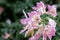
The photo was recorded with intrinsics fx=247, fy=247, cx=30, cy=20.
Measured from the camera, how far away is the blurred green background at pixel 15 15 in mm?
2094

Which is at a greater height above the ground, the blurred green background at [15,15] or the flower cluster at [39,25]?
the flower cluster at [39,25]

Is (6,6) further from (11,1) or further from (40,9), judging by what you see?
(40,9)

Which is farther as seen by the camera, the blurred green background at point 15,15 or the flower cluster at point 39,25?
the blurred green background at point 15,15

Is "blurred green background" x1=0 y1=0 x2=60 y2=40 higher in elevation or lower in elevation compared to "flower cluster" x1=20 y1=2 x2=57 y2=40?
lower

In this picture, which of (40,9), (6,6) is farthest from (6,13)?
(40,9)

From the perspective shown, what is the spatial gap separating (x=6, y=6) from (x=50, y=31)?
189 centimetres

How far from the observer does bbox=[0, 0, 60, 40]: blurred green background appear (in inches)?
82.4

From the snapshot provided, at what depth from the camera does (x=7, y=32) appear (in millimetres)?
2623

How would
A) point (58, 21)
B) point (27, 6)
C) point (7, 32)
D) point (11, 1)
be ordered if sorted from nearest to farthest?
point (58, 21) → point (27, 6) → point (7, 32) → point (11, 1)

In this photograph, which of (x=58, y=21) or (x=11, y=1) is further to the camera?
(x=11, y=1)

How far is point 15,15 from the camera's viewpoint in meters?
2.93

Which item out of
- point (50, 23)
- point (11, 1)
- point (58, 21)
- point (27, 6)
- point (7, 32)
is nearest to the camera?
point (50, 23)

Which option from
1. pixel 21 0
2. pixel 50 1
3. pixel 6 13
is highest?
pixel 50 1

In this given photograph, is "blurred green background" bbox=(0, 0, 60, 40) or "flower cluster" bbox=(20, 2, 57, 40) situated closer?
"flower cluster" bbox=(20, 2, 57, 40)
